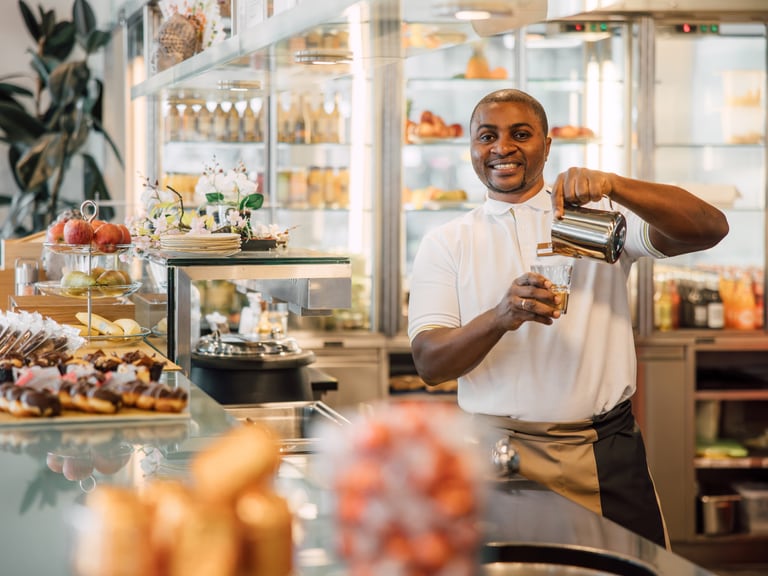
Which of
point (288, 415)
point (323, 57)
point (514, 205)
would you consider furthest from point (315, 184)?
point (514, 205)

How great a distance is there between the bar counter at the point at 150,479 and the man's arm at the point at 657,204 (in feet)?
2.07

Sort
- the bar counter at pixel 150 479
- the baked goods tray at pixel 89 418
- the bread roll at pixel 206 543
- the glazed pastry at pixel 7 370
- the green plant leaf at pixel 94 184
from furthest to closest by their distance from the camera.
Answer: the green plant leaf at pixel 94 184 < the glazed pastry at pixel 7 370 < the baked goods tray at pixel 89 418 < the bar counter at pixel 150 479 < the bread roll at pixel 206 543

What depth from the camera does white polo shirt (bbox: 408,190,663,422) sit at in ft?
8.10

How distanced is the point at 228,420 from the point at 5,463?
1.51 feet

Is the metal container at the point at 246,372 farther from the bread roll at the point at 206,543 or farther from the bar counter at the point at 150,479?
the bread roll at the point at 206,543

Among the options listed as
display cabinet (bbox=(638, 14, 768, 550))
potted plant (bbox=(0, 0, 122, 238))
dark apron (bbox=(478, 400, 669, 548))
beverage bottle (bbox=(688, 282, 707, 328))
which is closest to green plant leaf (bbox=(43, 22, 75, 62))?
potted plant (bbox=(0, 0, 122, 238))

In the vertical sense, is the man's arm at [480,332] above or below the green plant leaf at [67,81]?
below

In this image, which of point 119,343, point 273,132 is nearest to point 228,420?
point 119,343

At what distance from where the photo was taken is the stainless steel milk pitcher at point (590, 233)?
2.30 m

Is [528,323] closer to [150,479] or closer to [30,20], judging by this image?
[150,479]

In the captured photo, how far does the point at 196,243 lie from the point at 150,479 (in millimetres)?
1408

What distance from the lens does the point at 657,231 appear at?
2.49 m

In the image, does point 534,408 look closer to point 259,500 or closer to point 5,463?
point 5,463

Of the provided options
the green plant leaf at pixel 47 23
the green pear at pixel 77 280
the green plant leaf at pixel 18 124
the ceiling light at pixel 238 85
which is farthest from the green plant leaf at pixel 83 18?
the green pear at pixel 77 280
